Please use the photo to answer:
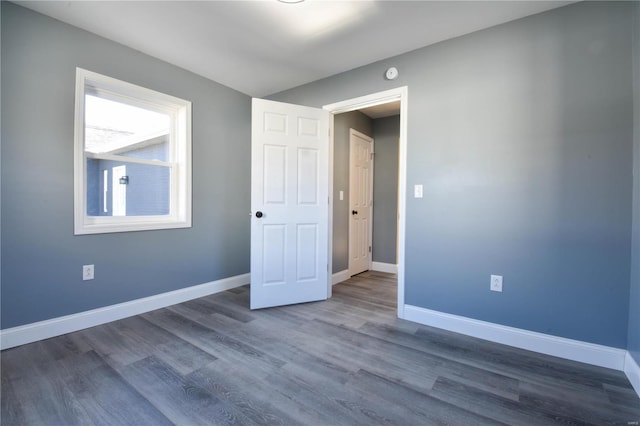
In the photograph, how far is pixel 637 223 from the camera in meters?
1.65

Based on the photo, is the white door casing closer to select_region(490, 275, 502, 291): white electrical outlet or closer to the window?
select_region(490, 275, 502, 291): white electrical outlet

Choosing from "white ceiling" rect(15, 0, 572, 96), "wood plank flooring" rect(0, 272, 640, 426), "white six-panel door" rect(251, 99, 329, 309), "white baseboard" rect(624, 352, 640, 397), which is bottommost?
"wood plank flooring" rect(0, 272, 640, 426)

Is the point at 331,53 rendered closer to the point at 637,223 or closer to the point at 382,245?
the point at 637,223

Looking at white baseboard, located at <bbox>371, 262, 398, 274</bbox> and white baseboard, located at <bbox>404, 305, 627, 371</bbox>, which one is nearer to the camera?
white baseboard, located at <bbox>404, 305, 627, 371</bbox>

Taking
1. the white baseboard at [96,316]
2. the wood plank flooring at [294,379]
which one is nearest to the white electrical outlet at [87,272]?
the white baseboard at [96,316]

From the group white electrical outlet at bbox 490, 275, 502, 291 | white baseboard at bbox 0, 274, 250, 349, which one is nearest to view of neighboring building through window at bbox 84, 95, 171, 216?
white baseboard at bbox 0, 274, 250, 349

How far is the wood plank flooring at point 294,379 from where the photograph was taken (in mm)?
1367

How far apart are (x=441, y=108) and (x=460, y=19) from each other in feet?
2.09

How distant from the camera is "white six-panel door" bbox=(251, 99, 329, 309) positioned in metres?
2.76

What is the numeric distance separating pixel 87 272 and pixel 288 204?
183 centimetres

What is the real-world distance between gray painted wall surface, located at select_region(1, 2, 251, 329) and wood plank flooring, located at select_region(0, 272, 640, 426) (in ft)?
1.17

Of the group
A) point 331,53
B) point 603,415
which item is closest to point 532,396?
point 603,415

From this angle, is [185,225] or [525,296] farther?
[185,225]

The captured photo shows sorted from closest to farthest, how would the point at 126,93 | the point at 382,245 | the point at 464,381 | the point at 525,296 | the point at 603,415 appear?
the point at 603,415
the point at 464,381
the point at 525,296
the point at 126,93
the point at 382,245
